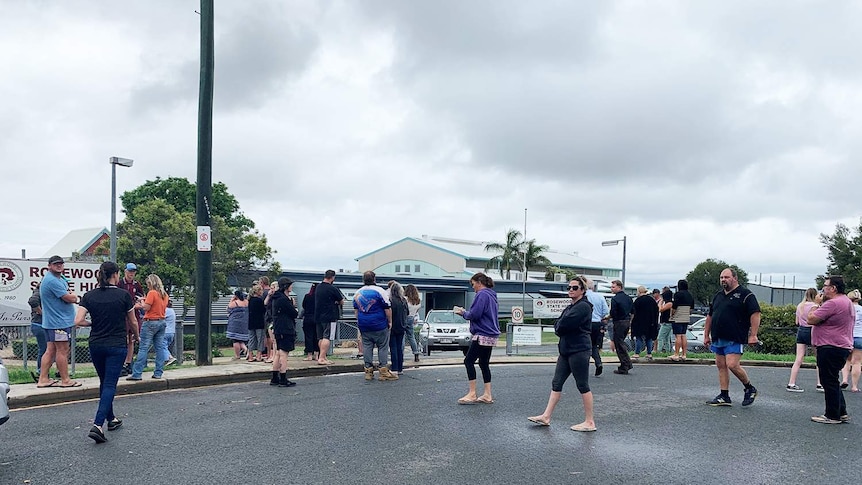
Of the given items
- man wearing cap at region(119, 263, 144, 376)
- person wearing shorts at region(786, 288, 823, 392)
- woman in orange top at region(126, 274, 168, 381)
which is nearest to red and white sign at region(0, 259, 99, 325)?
man wearing cap at region(119, 263, 144, 376)

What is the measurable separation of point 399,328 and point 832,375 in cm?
648

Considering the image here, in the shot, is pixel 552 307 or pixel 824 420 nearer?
pixel 824 420

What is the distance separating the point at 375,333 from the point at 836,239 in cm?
3529

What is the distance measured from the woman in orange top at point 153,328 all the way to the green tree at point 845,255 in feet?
113

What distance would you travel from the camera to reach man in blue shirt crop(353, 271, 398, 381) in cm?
1044

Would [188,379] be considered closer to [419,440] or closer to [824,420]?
[419,440]

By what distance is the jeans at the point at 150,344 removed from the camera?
9672 millimetres

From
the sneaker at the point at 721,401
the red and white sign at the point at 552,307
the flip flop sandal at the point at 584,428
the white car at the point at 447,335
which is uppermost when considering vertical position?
the red and white sign at the point at 552,307

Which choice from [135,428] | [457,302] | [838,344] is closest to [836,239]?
[457,302]

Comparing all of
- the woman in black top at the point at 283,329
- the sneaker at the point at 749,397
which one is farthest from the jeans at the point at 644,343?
the woman in black top at the point at 283,329

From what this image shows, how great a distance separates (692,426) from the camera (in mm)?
7555

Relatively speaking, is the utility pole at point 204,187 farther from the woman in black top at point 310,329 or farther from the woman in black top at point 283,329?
the woman in black top at point 310,329

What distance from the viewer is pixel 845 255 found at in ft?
117

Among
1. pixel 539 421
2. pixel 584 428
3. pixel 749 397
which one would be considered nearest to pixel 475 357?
pixel 539 421
